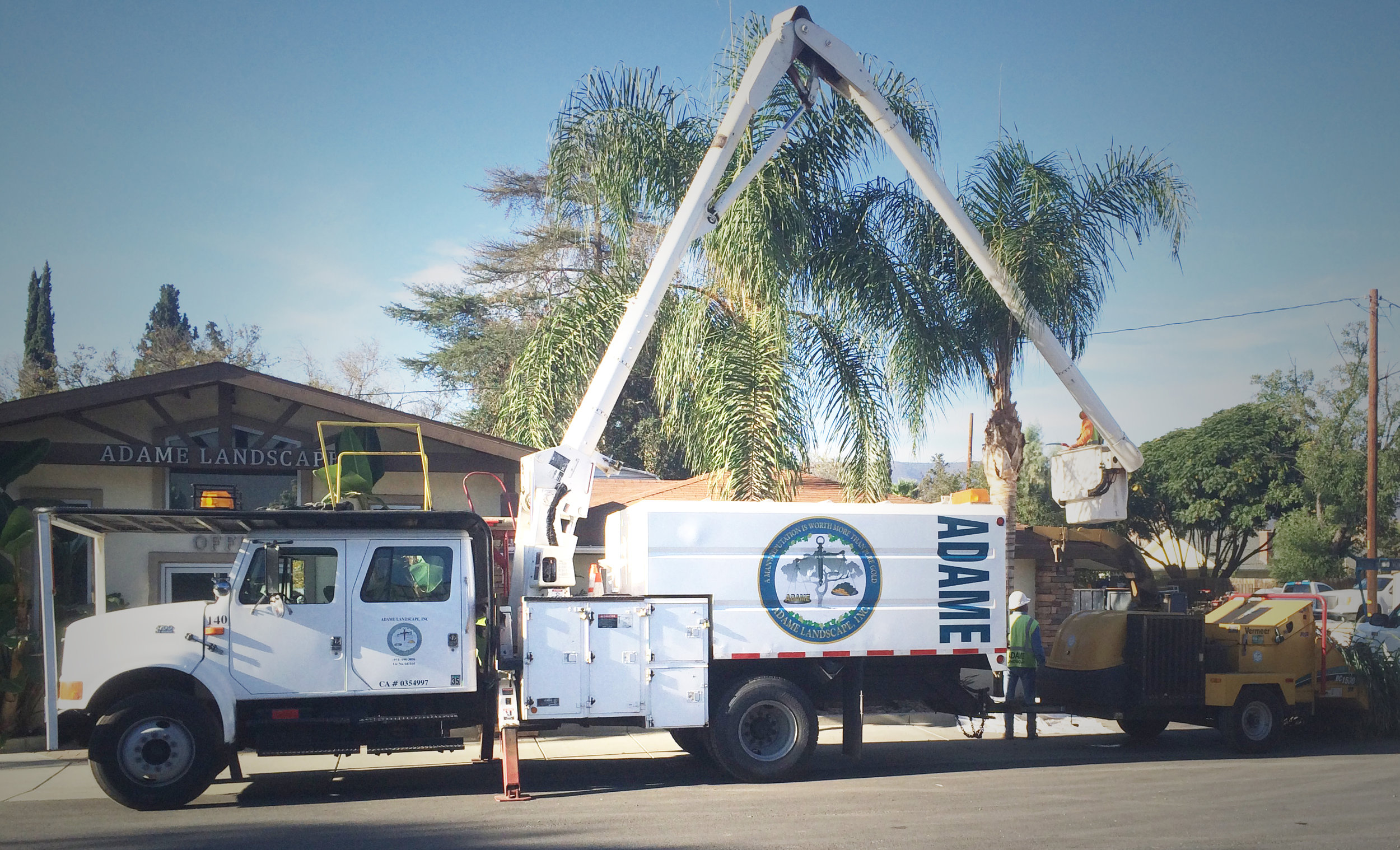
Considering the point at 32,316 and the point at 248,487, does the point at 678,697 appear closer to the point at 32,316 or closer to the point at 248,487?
the point at 248,487

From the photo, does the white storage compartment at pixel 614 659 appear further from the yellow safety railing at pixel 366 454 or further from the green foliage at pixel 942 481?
the green foliage at pixel 942 481

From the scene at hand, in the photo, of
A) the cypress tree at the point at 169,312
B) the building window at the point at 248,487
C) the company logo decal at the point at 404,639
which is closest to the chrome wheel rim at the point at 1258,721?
the company logo decal at the point at 404,639

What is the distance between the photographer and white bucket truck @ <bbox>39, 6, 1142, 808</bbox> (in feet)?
30.2

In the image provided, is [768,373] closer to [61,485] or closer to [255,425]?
[255,425]

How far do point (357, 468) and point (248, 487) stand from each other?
9.91ft

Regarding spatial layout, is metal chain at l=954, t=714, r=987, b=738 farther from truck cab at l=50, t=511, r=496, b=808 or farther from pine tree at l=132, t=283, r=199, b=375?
pine tree at l=132, t=283, r=199, b=375

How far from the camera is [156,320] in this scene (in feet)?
177

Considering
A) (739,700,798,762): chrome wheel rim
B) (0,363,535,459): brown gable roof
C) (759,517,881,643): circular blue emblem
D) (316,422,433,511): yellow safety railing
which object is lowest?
(739,700,798,762): chrome wheel rim

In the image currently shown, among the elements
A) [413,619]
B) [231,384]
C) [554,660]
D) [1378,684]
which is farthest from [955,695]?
[231,384]

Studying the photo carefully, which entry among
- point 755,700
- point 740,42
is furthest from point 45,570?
point 740,42

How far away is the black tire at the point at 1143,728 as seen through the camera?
13094 millimetres

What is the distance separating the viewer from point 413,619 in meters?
9.84

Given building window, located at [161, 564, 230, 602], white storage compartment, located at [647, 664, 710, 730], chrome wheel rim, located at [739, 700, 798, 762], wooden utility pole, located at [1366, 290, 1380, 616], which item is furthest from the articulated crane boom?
wooden utility pole, located at [1366, 290, 1380, 616]

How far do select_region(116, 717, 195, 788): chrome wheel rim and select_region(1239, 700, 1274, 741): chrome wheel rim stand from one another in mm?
10921
